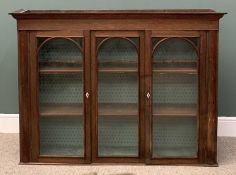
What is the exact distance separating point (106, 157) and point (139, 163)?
203mm

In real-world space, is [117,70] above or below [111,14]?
below

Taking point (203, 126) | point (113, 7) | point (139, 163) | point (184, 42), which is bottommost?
point (139, 163)

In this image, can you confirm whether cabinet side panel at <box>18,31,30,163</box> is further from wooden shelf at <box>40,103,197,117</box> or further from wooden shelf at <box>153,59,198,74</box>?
wooden shelf at <box>153,59,198,74</box>

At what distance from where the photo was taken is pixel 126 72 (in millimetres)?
2746

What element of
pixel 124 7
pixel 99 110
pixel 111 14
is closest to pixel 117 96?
pixel 99 110

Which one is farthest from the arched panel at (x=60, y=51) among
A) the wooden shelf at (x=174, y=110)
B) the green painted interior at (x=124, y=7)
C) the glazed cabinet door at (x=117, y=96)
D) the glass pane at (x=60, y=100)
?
the green painted interior at (x=124, y=7)

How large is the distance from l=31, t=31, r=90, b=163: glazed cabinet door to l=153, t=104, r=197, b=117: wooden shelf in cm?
43

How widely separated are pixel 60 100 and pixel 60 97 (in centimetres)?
2

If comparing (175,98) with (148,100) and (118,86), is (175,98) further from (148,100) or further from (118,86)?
(118,86)

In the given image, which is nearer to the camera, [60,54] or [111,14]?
[111,14]

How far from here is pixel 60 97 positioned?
283cm

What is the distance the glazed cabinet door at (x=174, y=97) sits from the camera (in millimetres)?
2688

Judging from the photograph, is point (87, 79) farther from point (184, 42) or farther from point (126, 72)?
point (184, 42)

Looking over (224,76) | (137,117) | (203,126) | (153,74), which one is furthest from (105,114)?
(224,76)
